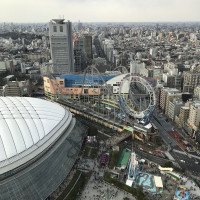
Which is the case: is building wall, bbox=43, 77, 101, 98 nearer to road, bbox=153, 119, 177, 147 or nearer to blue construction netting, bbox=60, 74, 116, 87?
blue construction netting, bbox=60, 74, 116, 87

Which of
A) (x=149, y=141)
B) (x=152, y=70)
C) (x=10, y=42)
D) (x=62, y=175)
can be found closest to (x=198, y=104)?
(x=149, y=141)

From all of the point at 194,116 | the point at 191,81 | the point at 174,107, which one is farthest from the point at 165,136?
the point at 191,81

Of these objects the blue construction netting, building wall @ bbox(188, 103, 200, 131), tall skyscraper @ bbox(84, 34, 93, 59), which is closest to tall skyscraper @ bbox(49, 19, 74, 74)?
the blue construction netting

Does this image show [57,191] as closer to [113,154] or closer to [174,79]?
[113,154]

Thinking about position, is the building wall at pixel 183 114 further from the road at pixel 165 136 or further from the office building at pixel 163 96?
the office building at pixel 163 96

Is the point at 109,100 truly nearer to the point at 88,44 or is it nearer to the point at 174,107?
the point at 174,107

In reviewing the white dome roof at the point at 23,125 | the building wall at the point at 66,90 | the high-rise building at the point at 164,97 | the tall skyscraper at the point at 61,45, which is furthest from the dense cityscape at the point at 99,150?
the tall skyscraper at the point at 61,45
